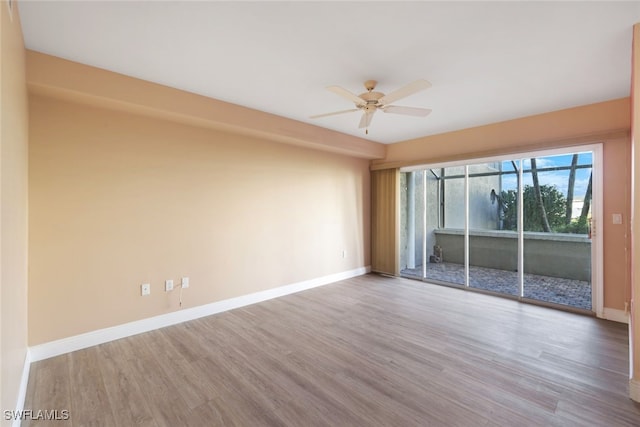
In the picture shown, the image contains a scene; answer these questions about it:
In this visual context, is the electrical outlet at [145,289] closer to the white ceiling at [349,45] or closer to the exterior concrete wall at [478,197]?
the white ceiling at [349,45]

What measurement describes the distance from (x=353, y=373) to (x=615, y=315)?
11.2 feet

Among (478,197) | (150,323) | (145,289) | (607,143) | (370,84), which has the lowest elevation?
(150,323)

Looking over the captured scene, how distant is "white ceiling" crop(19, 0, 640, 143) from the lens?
186cm

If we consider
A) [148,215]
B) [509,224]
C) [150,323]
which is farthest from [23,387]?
[509,224]

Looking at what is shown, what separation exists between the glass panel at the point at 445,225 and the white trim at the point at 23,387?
517 centimetres

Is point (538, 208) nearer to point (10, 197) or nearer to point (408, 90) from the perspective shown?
point (408, 90)

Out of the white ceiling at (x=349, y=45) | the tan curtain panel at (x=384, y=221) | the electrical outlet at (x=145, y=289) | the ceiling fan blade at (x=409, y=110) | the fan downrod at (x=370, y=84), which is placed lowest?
the electrical outlet at (x=145, y=289)

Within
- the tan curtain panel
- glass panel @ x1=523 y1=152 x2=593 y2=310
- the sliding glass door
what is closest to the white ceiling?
glass panel @ x1=523 y1=152 x2=593 y2=310

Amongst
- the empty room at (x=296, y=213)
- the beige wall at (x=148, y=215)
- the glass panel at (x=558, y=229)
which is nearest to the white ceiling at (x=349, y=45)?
the empty room at (x=296, y=213)

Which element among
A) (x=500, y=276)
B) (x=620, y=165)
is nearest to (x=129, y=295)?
(x=500, y=276)

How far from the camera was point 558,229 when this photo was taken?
4039 millimetres

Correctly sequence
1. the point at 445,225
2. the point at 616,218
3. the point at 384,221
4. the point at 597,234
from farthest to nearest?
the point at 384,221
the point at 445,225
the point at 597,234
the point at 616,218

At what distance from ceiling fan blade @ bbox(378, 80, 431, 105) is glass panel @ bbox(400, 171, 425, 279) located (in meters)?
3.17

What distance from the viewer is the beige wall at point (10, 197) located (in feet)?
4.71
